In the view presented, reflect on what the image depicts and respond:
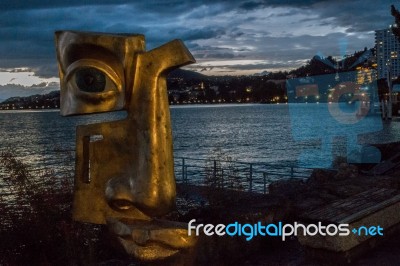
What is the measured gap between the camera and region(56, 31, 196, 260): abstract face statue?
3.79 m

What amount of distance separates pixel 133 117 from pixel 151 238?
0.96 metres

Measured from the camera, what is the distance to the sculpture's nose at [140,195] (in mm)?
A: 3789

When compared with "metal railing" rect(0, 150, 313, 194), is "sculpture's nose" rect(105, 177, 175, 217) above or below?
above

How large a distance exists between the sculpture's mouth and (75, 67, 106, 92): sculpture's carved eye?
109cm

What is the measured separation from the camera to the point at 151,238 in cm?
378

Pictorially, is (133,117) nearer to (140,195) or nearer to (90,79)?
(90,79)

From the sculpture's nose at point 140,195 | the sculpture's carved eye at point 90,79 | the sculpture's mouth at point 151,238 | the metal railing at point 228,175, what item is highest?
the sculpture's carved eye at point 90,79

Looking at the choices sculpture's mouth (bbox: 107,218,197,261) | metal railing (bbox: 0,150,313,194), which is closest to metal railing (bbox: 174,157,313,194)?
metal railing (bbox: 0,150,313,194)

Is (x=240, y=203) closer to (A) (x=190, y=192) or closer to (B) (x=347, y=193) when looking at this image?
(B) (x=347, y=193)

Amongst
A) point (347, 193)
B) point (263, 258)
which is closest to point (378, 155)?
point (347, 193)

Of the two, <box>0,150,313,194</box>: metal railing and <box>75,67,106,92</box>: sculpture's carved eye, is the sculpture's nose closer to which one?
<box>75,67,106,92</box>: sculpture's carved eye

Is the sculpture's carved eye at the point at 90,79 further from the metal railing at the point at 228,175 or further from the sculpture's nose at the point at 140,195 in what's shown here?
the metal railing at the point at 228,175

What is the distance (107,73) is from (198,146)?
5331 centimetres

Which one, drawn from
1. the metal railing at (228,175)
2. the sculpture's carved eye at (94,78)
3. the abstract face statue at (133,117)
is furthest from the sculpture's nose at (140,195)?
the metal railing at (228,175)
